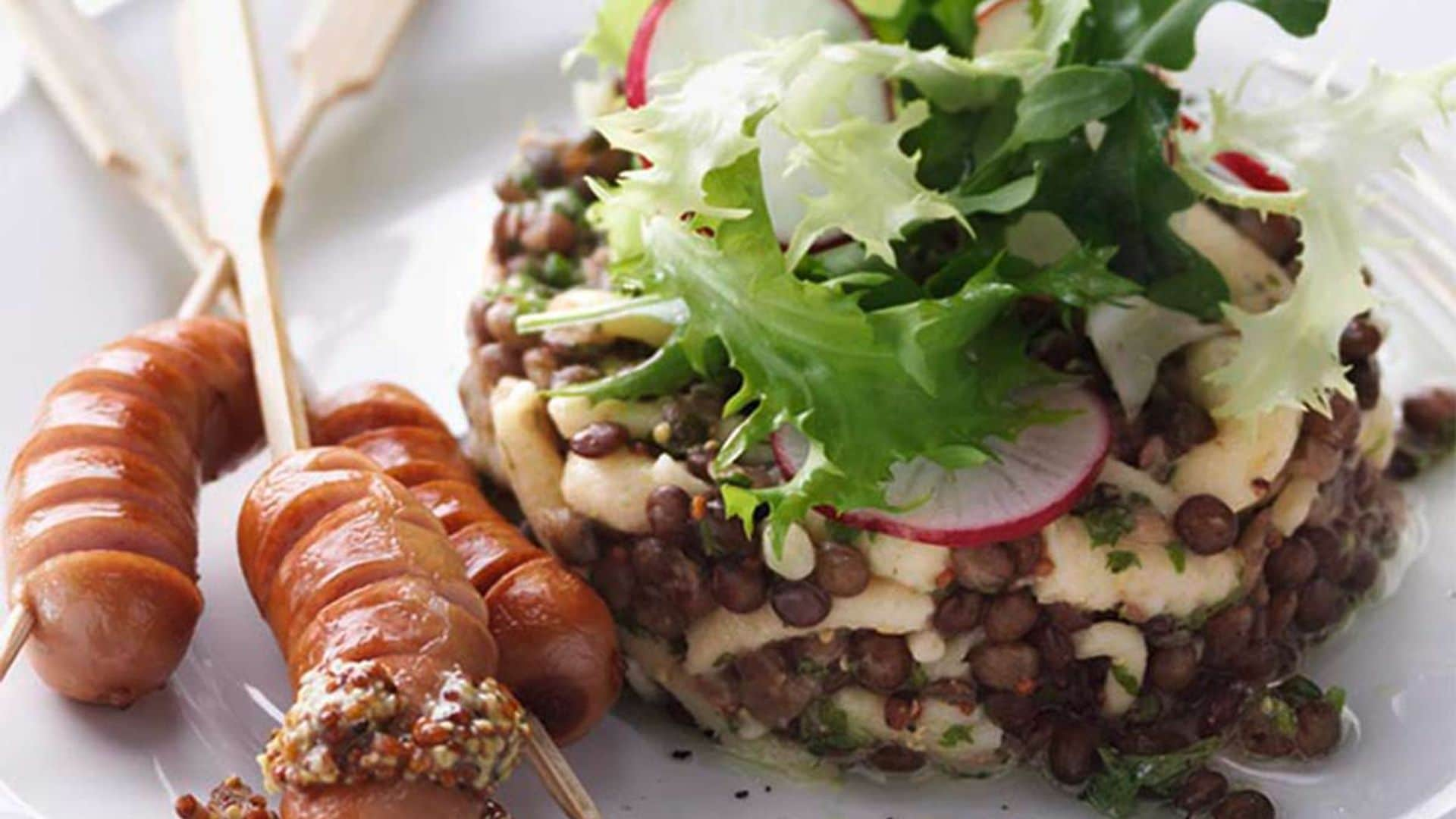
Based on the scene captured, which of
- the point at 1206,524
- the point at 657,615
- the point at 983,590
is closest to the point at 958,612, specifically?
the point at 983,590

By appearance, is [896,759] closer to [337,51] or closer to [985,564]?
[985,564]

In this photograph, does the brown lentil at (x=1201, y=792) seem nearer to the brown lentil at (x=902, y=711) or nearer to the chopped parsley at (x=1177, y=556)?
the chopped parsley at (x=1177, y=556)

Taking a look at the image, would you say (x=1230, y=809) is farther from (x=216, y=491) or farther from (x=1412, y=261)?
(x=216, y=491)

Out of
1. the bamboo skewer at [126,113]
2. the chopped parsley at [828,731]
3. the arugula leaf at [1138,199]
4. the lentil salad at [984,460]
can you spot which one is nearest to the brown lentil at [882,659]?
the lentil salad at [984,460]

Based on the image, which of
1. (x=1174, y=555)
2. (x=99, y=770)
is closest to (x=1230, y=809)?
(x=1174, y=555)

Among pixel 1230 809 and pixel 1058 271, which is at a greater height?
pixel 1058 271

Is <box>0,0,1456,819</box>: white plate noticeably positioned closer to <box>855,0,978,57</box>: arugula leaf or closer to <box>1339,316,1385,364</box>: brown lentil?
<box>1339,316,1385,364</box>: brown lentil

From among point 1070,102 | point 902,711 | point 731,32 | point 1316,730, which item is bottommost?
point 1316,730
